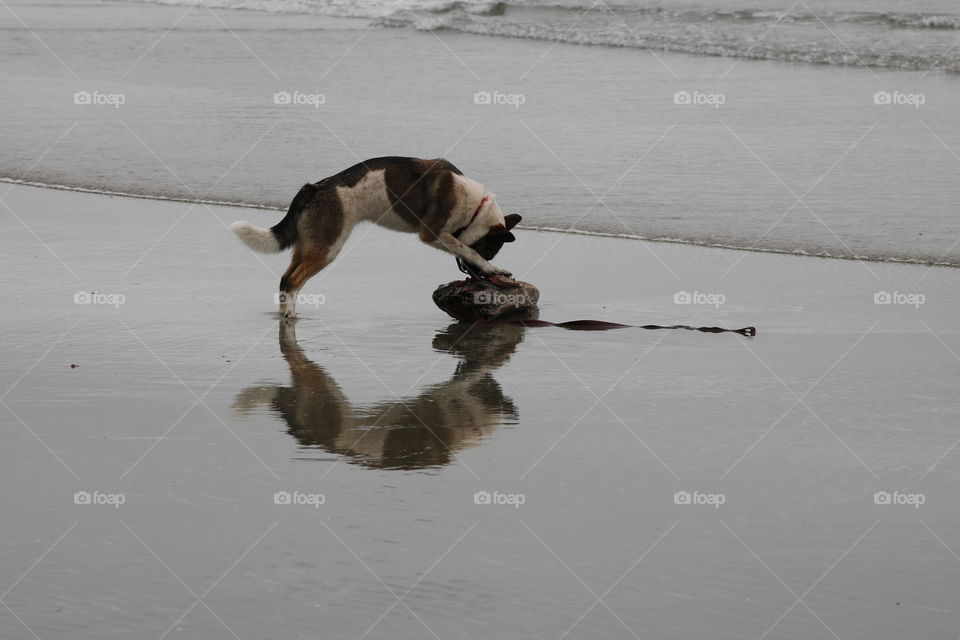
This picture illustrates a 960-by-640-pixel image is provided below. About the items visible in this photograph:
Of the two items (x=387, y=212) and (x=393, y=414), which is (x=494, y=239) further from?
(x=393, y=414)

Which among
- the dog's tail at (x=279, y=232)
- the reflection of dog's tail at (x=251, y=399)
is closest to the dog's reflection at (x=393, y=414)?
the reflection of dog's tail at (x=251, y=399)

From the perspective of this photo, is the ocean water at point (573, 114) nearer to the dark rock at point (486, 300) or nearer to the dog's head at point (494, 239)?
the dog's head at point (494, 239)

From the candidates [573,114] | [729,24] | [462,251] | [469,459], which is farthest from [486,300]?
[729,24]

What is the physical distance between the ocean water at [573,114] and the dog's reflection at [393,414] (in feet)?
16.3

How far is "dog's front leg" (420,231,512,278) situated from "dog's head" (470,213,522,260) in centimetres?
9

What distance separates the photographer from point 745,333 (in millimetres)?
9125

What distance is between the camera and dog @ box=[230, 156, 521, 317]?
9.86 m

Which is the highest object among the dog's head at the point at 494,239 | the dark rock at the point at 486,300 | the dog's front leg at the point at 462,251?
the dog's head at the point at 494,239

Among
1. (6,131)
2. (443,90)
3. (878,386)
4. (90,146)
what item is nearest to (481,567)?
(878,386)

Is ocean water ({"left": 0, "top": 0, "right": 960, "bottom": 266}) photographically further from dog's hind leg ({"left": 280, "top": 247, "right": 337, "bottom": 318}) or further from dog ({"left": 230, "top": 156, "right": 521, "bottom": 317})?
dog's hind leg ({"left": 280, "top": 247, "right": 337, "bottom": 318})

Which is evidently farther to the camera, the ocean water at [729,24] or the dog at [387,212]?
the ocean water at [729,24]

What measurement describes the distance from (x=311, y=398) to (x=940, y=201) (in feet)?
26.9

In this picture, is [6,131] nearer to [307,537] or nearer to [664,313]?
[664,313]

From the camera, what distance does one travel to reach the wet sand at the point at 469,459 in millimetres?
4906
